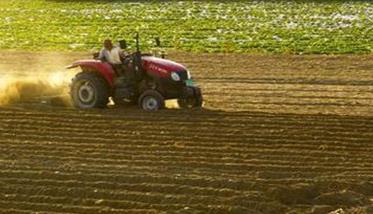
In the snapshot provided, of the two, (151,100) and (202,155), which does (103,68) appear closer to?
(151,100)

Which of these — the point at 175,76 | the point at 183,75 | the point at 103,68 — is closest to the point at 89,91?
the point at 103,68

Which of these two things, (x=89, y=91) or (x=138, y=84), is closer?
(x=138, y=84)

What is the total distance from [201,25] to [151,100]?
2055cm

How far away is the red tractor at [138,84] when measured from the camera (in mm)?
15617

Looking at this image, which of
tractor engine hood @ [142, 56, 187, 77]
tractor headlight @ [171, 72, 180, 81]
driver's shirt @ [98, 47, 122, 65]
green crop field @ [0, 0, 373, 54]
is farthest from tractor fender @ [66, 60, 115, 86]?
green crop field @ [0, 0, 373, 54]

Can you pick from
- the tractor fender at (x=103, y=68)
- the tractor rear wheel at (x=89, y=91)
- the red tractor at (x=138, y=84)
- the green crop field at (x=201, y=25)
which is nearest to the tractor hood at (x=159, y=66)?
the red tractor at (x=138, y=84)

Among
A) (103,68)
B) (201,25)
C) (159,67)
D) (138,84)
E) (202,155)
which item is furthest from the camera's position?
(201,25)

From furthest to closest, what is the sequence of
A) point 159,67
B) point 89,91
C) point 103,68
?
point 89,91 < point 103,68 < point 159,67

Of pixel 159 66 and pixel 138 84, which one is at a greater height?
pixel 159 66

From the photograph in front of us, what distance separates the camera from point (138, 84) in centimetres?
1578

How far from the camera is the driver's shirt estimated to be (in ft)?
51.8

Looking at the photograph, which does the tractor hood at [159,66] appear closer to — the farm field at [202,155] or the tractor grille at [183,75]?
the tractor grille at [183,75]

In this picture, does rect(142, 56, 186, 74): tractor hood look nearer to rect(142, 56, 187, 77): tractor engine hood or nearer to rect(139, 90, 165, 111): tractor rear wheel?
rect(142, 56, 187, 77): tractor engine hood

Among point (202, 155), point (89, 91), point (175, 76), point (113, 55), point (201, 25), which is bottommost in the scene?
point (202, 155)
